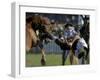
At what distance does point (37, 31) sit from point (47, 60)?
0.57ft

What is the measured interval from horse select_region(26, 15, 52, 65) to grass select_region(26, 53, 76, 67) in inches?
1.0

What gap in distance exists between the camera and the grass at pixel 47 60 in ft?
5.27

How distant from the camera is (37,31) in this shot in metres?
1.63

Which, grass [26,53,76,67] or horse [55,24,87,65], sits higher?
horse [55,24,87,65]

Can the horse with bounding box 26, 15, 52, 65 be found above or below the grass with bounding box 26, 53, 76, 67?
above

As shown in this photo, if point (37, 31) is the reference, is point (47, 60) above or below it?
below

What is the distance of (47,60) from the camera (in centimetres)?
166

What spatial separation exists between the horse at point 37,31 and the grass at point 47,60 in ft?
0.08

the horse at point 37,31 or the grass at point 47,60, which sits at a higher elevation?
the horse at point 37,31

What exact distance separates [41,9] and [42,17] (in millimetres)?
46

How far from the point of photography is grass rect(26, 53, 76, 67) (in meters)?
Result: 1.61

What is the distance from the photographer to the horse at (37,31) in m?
1.60

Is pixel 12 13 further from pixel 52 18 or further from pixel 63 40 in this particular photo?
pixel 63 40

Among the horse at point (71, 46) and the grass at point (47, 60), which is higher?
the horse at point (71, 46)
